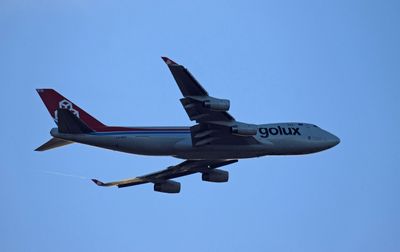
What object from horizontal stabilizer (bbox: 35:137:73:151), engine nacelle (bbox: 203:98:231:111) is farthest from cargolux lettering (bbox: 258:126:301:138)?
horizontal stabilizer (bbox: 35:137:73:151)

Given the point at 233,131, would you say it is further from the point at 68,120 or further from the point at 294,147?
the point at 68,120

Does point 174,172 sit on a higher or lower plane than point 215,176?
higher

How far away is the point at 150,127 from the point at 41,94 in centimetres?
810

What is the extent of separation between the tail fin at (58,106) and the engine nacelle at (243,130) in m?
9.48

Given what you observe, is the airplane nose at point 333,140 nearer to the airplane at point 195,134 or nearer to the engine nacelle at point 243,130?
the airplane at point 195,134

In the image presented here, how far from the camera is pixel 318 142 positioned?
205 feet

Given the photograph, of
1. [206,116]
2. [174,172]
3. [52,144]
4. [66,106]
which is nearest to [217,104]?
[206,116]

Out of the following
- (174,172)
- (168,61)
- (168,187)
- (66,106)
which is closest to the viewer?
(168,61)

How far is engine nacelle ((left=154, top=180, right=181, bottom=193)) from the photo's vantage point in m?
67.0

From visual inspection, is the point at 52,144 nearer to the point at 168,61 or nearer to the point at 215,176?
the point at 168,61

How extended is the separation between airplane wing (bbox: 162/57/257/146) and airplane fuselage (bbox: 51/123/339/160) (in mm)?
729

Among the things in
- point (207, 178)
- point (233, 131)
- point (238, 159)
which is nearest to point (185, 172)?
point (207, 178)

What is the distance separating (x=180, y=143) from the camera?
5778 cm

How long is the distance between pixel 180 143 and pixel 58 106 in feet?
29.8
